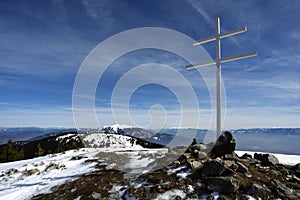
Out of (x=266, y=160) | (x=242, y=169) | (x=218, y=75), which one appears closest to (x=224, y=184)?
(x=242, y=169)

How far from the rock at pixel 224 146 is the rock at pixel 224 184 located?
3.66 meters

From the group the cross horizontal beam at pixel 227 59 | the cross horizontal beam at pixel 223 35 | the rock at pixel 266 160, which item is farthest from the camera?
the cross horizontal beam at pixel 223 35

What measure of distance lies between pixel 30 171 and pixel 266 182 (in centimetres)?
1622

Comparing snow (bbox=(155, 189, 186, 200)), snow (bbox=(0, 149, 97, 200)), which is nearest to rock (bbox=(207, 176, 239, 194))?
snow (bbox=(155, 189, 186, 200))

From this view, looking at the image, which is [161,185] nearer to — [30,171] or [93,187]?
[93,187]

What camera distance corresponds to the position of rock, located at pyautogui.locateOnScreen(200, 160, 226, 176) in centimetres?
1019

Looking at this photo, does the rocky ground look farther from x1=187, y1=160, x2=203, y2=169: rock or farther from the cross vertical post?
the cross vertical post

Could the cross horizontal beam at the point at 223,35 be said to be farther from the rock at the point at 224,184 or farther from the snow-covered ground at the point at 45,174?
the rock at the point at 224,184

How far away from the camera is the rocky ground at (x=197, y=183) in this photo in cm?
923

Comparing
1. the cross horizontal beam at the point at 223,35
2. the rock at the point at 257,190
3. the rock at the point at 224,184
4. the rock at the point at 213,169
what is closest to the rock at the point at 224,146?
the rock at the point at 213,169

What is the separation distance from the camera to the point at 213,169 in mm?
10297

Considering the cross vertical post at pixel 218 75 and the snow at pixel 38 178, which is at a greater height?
the cross vertical post at pixel 218 75

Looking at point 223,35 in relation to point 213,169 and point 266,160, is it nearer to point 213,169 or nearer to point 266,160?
point 266,160

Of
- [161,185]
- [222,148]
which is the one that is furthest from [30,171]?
[222,148]
